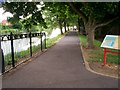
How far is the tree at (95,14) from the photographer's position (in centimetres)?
1577

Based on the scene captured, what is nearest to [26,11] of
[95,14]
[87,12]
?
[87,12]

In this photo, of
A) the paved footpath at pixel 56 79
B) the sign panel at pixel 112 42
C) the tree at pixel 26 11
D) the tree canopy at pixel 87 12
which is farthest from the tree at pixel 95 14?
the paved footpath at pixel 56 79

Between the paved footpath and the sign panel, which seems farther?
the sign panel

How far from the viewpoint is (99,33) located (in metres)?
37.8

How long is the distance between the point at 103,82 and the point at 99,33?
102 feet

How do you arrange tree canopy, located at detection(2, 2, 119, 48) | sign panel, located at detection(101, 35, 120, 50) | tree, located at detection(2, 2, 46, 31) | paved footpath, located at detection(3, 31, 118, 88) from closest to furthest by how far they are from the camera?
paved footpath, located at detection(3, 31, 118, 88)
sign panel, located at detection(101, 35, 120, 50)
tree canopy, located at detection(2, 2, 119, 48)
tree, located at detection(2, 2, 46, 31)

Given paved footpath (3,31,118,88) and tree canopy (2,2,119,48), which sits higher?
tree canopy (2,2,119,48)

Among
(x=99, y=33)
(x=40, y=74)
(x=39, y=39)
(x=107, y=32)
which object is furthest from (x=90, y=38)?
(x=99, y=33)

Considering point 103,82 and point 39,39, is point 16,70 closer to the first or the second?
point 103,82

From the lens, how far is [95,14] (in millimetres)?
16469

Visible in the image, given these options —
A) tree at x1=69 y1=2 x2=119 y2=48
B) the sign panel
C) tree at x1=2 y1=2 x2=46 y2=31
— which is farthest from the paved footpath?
tree at x1=2 y1=2 x2=46 y2=31

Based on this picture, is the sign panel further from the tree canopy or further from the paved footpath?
the tree canopy

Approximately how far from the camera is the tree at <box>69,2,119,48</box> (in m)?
15.8

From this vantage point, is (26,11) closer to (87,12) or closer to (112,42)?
(87,12)
